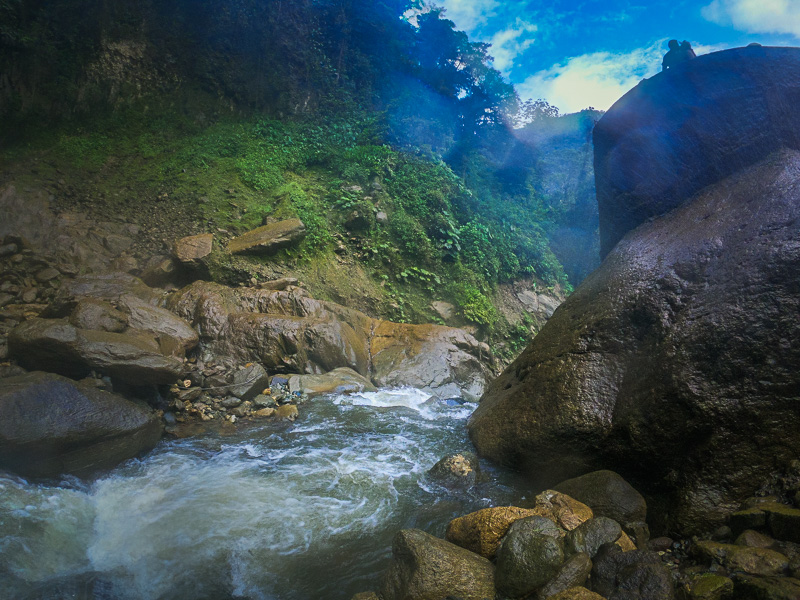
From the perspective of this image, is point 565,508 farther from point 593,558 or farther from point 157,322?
point 157,322

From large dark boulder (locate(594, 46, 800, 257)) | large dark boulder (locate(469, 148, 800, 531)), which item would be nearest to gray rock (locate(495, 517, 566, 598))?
large dark boulder (locate(469, 148, 800, 531))

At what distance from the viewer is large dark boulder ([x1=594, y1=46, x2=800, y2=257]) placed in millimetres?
4980

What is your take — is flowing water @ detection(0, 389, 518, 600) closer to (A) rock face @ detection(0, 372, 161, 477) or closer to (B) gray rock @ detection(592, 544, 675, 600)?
(A) rock face @ detection(0, 372, 161, 477)

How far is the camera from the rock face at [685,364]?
3.43 metres

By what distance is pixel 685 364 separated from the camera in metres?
3.92

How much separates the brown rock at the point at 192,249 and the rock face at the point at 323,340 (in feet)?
2.76

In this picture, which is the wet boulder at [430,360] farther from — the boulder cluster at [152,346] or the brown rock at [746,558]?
the brown rock at [746,558]

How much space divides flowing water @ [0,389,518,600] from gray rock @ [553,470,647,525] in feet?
3.05

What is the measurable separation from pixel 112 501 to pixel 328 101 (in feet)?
60.0

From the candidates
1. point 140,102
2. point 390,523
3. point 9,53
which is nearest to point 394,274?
point 390,523

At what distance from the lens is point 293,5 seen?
18469mm

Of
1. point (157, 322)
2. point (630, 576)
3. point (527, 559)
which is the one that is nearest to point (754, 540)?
point (630, 576)

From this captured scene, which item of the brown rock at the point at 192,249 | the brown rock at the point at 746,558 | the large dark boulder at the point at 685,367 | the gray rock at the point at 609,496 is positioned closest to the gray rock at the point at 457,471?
the large dark boulder at the point at 685,367

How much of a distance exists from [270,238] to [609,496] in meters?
9.93
